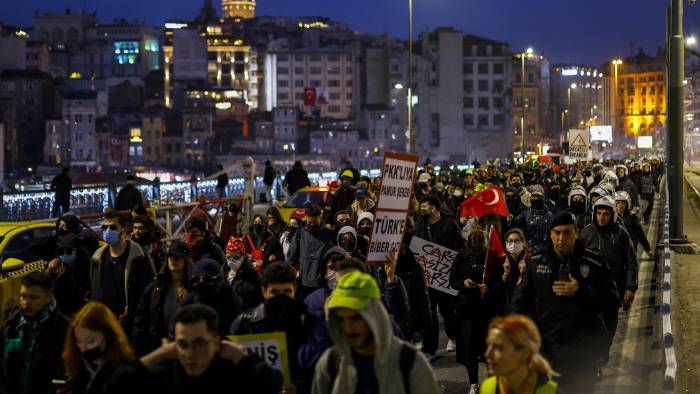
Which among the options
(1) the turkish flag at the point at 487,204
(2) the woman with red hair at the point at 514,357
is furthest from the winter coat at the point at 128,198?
(2) the woman with red hair at the point at 514,357

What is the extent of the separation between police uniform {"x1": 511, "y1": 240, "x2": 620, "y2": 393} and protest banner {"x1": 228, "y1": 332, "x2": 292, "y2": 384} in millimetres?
1997

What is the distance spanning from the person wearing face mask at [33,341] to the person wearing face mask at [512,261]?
4.41 m

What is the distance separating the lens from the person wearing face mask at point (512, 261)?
10.2 metres

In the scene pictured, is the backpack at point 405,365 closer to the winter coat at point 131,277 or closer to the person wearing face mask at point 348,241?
the winter coat at point 131,277

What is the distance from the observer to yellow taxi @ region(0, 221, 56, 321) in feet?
39.7

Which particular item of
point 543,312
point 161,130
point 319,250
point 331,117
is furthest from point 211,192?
point 331,117

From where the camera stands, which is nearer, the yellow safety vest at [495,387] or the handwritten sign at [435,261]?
the yellow safety vest at [495,387]

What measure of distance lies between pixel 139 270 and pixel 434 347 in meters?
3.40

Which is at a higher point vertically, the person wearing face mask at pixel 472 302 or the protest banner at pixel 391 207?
the protest banner at pixel 391 207

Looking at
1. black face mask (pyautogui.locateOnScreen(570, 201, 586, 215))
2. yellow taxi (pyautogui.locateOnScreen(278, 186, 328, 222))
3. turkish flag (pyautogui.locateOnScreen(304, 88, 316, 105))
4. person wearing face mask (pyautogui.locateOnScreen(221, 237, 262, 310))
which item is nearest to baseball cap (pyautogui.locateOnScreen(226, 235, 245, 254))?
person wearing face mask (pyautogui.locateOnScreen(221, 237, 262, 310))

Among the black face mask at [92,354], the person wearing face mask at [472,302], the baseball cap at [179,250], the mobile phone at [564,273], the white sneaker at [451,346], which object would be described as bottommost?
the white sneaker at [451,346]

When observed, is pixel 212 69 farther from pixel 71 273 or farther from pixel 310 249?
pixel 71 273

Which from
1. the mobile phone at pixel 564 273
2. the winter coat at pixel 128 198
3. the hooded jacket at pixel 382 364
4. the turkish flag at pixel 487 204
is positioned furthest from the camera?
the winter coat at pixel 128 198

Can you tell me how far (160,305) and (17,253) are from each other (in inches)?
324
